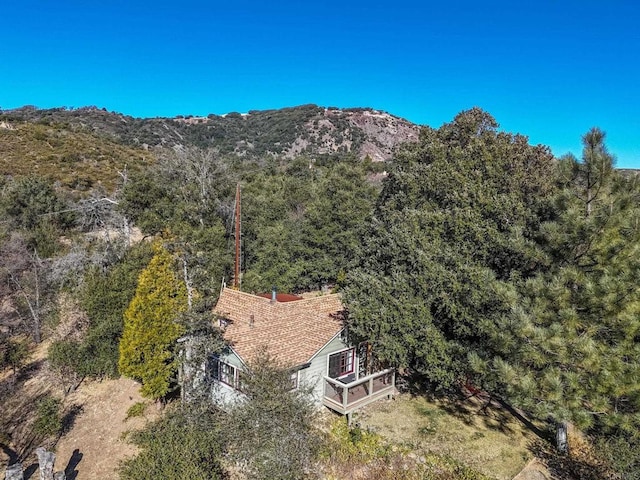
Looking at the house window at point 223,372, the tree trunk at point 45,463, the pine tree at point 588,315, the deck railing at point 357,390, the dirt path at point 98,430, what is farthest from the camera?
the house window at point 223,372

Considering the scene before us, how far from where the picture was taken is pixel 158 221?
26.4m

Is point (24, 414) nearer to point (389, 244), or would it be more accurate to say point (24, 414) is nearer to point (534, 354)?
point (389, 244)

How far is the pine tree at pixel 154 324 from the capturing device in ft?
46.3

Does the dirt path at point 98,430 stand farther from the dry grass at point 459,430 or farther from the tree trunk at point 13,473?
the dry grass at point 459,430

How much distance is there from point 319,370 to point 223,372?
373 centimetres

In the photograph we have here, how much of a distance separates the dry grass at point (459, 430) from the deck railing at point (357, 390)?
Answer: 57cm

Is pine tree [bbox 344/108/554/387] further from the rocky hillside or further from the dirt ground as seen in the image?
the rocky hillside

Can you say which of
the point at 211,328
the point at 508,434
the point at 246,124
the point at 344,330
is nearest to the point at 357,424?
the point at 344,330

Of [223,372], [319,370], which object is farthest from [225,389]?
[319,370]

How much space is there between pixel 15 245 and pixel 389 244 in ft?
67.5

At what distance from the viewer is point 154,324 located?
14.2m

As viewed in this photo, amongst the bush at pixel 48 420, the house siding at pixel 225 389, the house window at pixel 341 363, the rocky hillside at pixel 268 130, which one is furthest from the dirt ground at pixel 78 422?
the rocky hillside at pixel 268 130

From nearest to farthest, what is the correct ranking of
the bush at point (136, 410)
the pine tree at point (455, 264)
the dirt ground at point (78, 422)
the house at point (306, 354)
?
1. the pine tree at point (455, 264)
2. the dirt ground at point (78, 422)
3. the house at point (306, 354)
4. the bush at point (136, 410)

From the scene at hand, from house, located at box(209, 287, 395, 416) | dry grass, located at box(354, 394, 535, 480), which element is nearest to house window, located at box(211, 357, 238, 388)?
house, located at box(209, 287, 395, 416)
